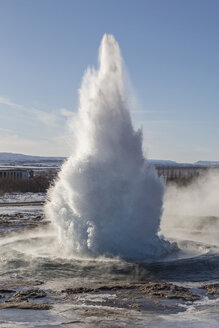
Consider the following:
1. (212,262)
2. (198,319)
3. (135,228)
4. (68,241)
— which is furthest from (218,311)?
(68,241)

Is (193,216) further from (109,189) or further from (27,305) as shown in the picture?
(27,305)

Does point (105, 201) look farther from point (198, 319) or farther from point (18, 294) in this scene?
point (198, 319)

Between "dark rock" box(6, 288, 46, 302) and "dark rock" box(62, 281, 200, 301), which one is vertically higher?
"dark rock" box(62, 281, 200, 301)

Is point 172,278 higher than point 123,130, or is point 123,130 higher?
point 123,130

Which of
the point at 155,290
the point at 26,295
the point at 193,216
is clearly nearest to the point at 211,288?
the point at 155,290

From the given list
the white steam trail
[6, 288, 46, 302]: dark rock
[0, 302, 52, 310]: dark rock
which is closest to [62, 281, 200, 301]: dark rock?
[6, 288, 46, 302]: dark rock

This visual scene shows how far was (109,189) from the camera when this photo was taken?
21609 mm

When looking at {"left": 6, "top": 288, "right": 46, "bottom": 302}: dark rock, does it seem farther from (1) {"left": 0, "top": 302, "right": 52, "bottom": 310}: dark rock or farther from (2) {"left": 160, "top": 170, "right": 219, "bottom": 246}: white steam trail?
(2) {"left": 160, "top": 170, "right": 219, "bottom": 246}: white steam trail

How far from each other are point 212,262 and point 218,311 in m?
6.28

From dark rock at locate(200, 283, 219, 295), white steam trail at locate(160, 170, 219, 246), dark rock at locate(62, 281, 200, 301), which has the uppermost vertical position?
white steam trail at locate(160, 170, 219, 246)

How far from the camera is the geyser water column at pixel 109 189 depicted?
2133cm

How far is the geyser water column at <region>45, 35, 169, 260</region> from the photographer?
21.3 meters

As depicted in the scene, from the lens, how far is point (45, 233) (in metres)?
29.1

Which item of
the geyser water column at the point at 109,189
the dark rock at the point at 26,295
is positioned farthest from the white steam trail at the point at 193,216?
the dark rock at the point at 26,295
